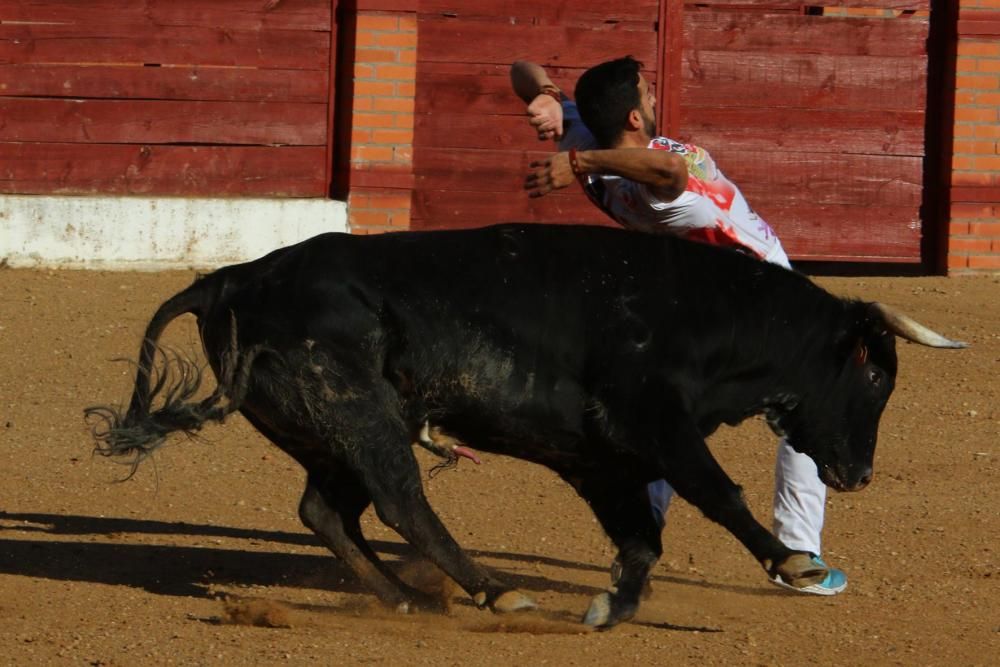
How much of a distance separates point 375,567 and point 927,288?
20.7ft

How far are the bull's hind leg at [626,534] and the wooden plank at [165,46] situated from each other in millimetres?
5996

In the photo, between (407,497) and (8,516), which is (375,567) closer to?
(407,497)

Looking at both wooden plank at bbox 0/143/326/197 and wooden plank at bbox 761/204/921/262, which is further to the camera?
wooden plank at bbox 761/204/921/262

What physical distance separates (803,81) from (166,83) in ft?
13.0

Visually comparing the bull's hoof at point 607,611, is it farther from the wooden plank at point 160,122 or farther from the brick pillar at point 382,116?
the wooden plank at point 160,122

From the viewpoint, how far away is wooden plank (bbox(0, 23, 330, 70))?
1056 centimetres

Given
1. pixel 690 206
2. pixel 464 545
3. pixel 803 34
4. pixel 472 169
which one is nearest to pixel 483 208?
pixel 472 169

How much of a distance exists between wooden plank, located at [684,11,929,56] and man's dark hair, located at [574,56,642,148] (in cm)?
611

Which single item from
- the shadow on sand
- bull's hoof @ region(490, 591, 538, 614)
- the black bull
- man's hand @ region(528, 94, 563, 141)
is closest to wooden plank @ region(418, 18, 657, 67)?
the shadow on sand

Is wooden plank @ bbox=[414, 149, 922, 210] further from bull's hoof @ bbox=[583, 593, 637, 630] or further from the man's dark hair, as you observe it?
bull's hoof @ bbox=[583, 593, 637, 630]

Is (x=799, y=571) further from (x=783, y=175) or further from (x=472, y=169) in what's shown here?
(x=783, y=175)

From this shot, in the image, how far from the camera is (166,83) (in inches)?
423

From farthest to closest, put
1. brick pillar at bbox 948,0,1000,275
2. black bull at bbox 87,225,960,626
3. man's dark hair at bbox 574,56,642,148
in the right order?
brick pillar at bbox 948,0,1000,275, man's dark hair at bbox 574,56,642,148, black bull at bbox 87,225,960,626

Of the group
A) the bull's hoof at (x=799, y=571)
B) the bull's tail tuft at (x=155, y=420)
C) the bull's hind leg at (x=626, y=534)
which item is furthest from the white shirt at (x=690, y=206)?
the bull's tail tuft at (x=155, y=420)
